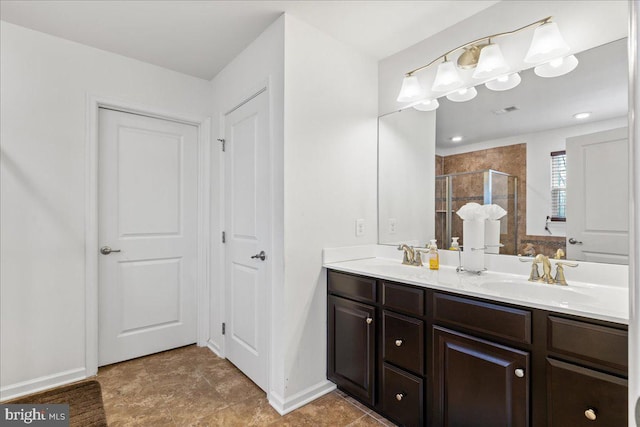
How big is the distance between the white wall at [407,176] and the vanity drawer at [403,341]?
67 cm

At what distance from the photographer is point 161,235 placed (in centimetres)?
283

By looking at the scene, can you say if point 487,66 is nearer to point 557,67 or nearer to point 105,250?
point 557,67

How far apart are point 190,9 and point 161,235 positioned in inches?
68.7

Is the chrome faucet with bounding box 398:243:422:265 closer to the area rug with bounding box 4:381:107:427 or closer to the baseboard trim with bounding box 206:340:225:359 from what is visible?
the baseboard trim with bounding box 206:340:225:359

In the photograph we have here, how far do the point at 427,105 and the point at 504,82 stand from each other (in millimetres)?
484

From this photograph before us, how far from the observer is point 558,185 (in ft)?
5.54

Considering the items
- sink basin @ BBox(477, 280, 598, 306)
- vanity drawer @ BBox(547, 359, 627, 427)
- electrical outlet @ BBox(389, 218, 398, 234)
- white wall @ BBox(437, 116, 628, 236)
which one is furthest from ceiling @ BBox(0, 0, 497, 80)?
vanity drawer @ BBox(547, 359, 627, 427)

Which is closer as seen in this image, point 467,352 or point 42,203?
point 467,352

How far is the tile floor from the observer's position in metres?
1.90

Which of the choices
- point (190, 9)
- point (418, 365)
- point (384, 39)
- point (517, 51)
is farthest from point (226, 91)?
point (418, 365)

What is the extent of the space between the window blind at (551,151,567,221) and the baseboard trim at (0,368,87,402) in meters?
3.18

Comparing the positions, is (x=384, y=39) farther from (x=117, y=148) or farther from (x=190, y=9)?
(x=117, y=148)

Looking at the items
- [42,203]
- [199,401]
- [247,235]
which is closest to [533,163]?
[247,235]

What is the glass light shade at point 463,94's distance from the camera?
6.57ft
